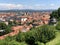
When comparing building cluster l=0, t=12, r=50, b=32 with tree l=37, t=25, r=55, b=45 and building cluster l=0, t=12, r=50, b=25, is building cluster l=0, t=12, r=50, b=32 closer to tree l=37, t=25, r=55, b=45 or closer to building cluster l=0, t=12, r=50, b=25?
building cluster l=0, t=12, r=50, b=25

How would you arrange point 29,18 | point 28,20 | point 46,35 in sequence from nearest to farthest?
point 46,35 < point 28,20 < point 29,18

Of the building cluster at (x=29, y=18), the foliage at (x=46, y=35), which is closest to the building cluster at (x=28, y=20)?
the building cluster at (x=29, y=18)

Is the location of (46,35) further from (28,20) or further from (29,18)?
(29,18)

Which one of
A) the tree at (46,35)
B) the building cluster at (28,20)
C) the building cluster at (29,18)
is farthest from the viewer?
the building cluster at (29,18)

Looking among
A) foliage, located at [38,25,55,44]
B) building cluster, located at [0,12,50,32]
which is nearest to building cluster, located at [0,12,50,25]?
building cluster, located at [0,12,50,32]

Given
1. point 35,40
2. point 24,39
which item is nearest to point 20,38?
point 24,39

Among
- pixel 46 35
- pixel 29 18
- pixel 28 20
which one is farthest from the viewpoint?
pixel 29 18

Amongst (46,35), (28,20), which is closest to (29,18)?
(28,20)

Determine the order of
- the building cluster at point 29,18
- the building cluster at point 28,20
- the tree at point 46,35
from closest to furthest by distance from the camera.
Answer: the tree at point 46,35 < the building cluster at point 28,20 < the building cluster at point 29,18

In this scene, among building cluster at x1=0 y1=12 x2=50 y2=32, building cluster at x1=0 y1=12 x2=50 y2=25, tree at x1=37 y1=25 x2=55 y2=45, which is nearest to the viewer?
tree at x1=37 y1=25 x2=55 y2=45

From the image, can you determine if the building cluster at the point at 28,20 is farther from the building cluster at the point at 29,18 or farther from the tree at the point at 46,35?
the tree at the point at 46,35

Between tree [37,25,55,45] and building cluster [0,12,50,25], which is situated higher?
tree [37,25,55,45]
